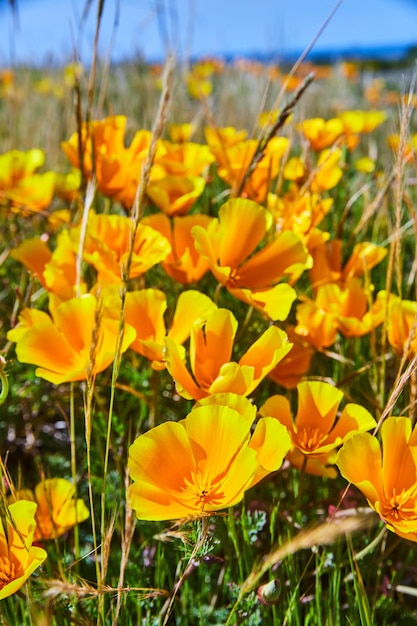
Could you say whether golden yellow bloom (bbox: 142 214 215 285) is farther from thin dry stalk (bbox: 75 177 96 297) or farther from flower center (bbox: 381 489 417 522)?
flower center (bbox: 381 489 417 522)

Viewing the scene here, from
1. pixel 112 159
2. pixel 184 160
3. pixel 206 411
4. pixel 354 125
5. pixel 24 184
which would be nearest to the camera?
pixel 206 411

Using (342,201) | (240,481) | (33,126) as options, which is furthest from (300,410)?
(33,126)

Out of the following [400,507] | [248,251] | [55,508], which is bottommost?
[55,508]

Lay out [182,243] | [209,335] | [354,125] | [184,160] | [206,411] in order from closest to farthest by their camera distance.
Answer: [206,411] < [209,335] < [182,243] < [184,160] < [354,125]

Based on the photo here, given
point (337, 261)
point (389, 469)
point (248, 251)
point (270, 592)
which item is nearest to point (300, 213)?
point (337, 261)

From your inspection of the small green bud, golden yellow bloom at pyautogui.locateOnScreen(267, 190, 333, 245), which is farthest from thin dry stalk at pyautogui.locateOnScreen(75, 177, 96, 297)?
the small green bud

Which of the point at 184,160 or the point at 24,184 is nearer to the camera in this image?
the point at 184,160

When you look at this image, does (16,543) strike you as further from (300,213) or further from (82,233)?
(300,213)
